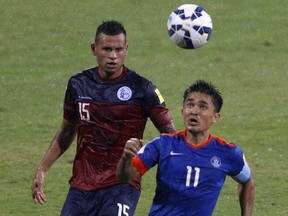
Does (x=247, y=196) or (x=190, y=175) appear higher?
(x=190, y=175)

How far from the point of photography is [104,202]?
10180 mm

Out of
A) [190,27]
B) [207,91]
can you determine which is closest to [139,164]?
[207,91]

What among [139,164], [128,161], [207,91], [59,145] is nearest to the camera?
[128,161]

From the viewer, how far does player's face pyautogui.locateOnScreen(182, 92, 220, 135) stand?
348 inches

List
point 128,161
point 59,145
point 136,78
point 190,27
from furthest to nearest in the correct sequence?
1. point 190,27
2. point 59,145
3. point 136,78
4. point 128,161

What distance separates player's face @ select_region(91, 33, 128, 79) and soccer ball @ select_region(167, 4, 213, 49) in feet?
9.88

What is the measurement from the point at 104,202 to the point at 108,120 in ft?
2.73

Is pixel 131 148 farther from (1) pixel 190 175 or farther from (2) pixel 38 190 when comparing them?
(2) pixel 38 190

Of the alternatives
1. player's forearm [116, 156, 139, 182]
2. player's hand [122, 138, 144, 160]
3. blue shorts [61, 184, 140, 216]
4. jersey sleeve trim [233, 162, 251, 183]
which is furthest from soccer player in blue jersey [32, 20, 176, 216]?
player's hand [122, 138, 144, 160]

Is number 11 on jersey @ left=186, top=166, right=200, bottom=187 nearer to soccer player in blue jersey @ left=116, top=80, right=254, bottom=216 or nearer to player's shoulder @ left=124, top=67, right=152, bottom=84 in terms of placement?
soccer player in blue jersey @ left=116, top=80, right=254, bottom=216

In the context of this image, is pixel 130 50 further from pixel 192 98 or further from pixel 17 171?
pixel 192 98

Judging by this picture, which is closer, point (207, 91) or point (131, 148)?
point (131, 148)

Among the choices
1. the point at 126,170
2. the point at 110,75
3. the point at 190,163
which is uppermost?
the point at 110,75

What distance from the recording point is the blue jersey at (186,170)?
8.81m
